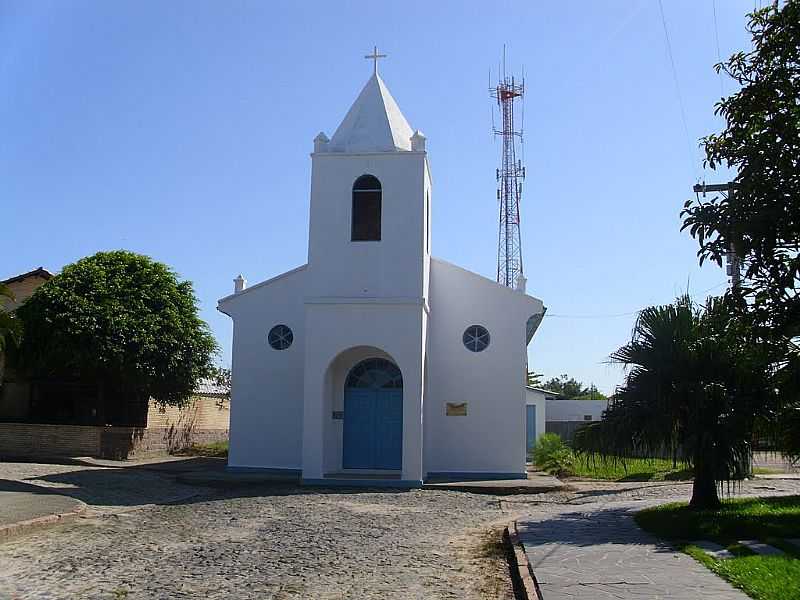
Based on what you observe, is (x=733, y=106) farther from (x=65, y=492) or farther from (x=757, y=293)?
(x=65, y=492)

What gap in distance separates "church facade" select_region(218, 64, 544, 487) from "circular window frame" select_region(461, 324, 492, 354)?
0.10 ft

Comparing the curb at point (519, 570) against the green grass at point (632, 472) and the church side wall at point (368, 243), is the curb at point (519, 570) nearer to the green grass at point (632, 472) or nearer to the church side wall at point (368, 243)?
the church side wall at point (368, 243)

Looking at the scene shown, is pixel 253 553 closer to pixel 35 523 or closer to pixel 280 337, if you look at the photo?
pixel 35 523

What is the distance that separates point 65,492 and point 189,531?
194 inches

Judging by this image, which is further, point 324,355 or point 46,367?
point 46,367

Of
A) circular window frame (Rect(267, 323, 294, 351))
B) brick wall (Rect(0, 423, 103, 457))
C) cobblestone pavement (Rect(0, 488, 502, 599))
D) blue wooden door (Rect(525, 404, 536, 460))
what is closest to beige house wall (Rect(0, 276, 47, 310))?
brick wall (Rect(0, 423, 103, 457))

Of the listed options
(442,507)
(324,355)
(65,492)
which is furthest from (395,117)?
(65,492)

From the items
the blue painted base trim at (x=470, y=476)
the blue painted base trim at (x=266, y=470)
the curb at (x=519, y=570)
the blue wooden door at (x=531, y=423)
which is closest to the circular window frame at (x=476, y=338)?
the blue painted base trim at (x=470, y=476)

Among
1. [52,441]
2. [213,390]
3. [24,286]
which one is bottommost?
[52,441]

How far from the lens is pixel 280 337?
72.1ft

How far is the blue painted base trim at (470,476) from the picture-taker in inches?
812

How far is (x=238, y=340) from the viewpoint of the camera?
22188 millimetres

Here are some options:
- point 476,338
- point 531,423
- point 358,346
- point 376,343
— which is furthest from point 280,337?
point 531,423

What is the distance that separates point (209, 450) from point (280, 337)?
379 inches
